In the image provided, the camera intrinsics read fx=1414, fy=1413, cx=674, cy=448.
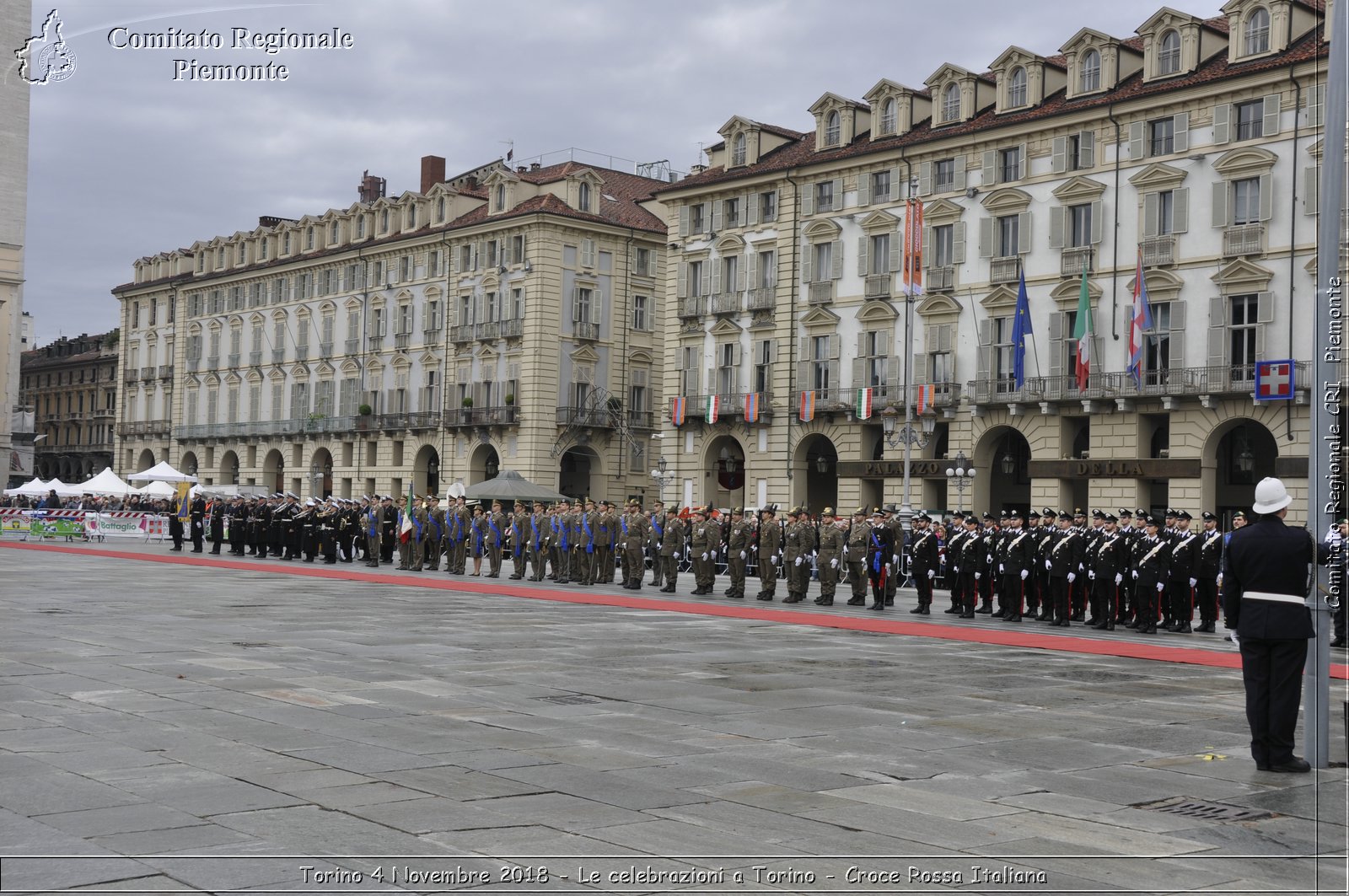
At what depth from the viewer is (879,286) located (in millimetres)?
50125

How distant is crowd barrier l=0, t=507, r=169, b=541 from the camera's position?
4681cm

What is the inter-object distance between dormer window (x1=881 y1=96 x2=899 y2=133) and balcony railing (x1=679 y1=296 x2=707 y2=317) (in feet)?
32.9

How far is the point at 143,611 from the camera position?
19641mm

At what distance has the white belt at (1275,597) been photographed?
31.0 feet

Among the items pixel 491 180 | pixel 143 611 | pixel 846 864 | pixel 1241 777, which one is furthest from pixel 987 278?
pixel 846 864

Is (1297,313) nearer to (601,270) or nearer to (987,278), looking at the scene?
(987,278)

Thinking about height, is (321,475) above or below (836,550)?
above

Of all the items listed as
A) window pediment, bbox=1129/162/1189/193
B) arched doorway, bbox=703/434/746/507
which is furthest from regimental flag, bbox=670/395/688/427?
window pediment, bbox=1129/162/1189/193

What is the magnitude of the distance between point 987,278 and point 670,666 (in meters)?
34.8

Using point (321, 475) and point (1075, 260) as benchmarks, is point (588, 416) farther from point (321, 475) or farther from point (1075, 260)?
point (1075, 260)

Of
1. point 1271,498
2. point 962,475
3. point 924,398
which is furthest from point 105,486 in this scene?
point 1271,498

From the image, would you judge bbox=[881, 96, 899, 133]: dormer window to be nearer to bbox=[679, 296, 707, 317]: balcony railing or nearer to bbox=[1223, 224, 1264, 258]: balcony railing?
bbox=[679, 296, 707, 317]: balcony railing

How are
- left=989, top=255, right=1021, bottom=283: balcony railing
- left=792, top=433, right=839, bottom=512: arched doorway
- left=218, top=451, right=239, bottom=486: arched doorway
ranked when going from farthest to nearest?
left=218, top=451, right=239, bottom=486: arched doorway < left=792, top=433, right=839, bottom=512: arched doorway < left=989, top=255, right=1021, bottom=283: balcony railing

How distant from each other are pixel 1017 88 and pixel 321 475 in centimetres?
4261
